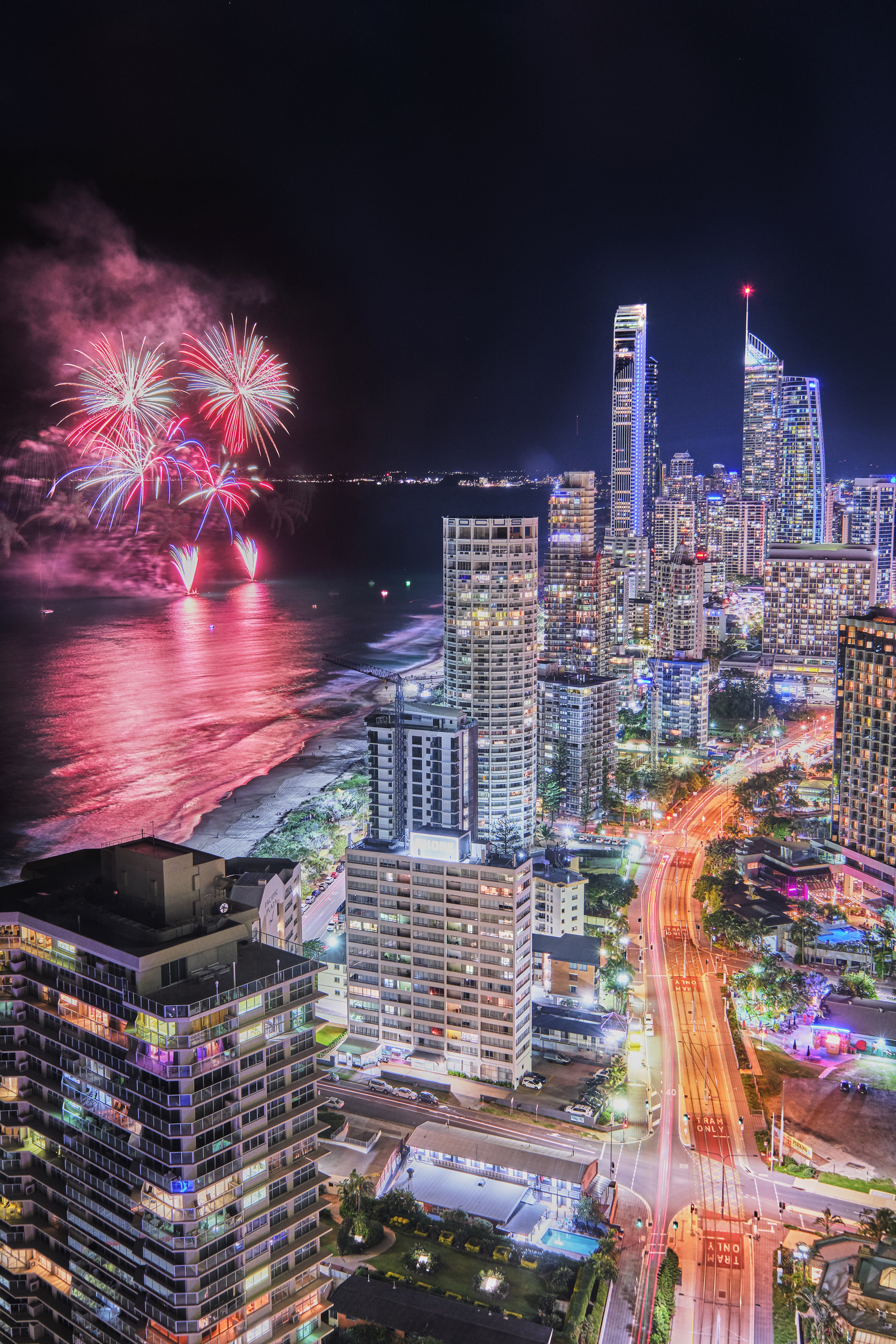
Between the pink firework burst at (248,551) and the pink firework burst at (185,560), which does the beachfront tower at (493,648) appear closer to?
the pink firework burst at (185,560)

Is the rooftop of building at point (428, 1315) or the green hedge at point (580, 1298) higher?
the rooftop of building at point (428, 1315)

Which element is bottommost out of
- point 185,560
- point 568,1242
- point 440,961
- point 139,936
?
point 568,1242

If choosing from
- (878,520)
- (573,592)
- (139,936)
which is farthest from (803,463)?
(139,936)

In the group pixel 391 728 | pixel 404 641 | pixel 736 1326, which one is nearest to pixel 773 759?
pixel 404 641

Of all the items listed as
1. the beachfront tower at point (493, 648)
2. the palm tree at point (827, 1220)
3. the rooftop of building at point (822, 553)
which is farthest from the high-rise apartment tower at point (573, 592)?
the palm tree at point (827, 1220)

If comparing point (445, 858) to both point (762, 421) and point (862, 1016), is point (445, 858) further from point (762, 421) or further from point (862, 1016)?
point (762, 421)

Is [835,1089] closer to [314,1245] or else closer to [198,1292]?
[314,1245]

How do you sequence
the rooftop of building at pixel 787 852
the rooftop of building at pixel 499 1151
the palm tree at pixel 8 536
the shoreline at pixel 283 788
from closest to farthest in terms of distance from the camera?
the rooftop of building at pixel 499 1151 → the palm tree at pixel 8 536 → the rooftop of building at pixel 787 852 → the shoreline at pixel 283 788

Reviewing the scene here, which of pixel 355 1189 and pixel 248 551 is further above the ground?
pixel 248 551
